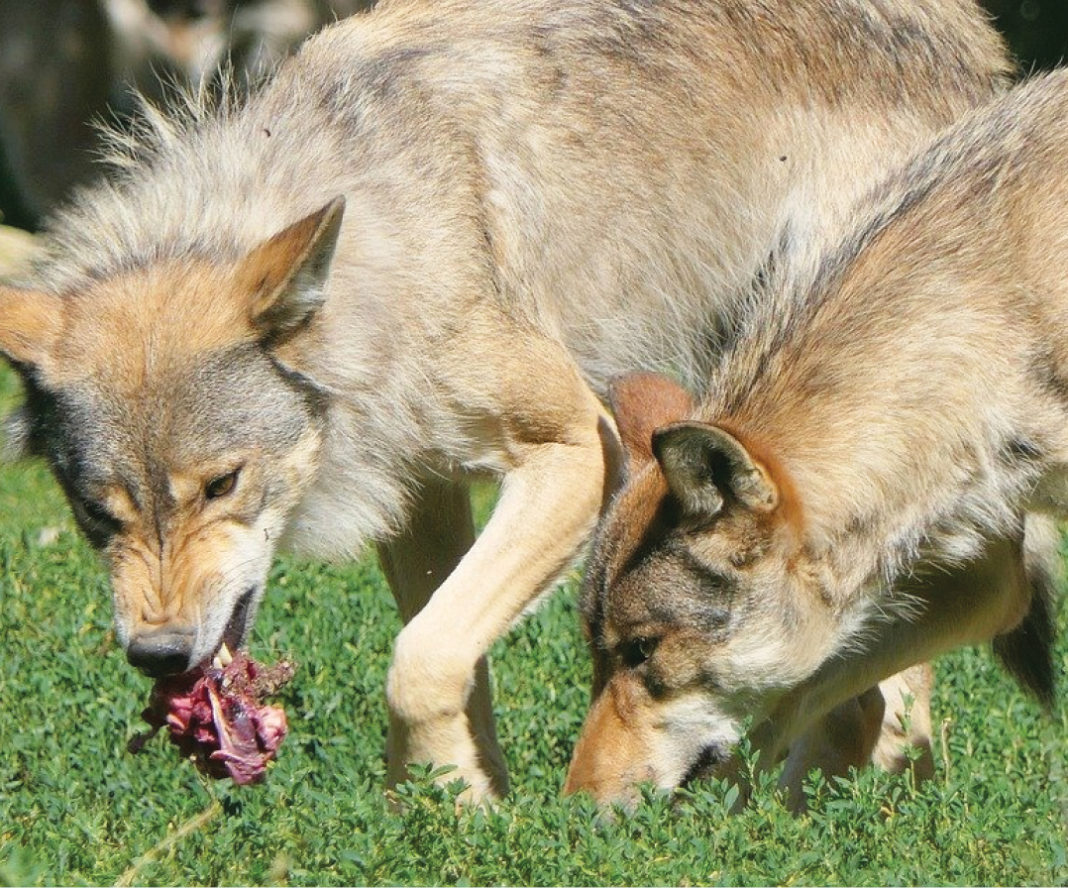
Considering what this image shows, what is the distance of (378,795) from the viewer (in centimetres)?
542

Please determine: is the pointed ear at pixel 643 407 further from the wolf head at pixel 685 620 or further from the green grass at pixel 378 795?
the green grass at pixel 378 795

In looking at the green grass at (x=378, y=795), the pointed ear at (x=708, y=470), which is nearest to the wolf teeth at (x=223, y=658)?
the green grass at (x=378, y=795)

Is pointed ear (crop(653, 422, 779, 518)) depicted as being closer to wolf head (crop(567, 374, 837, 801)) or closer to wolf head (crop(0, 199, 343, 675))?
wolf head (crop(567, 374, 837, 801))

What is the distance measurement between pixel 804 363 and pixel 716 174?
60.0 inches

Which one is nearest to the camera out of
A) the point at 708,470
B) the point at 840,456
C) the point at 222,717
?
the point at 708,470

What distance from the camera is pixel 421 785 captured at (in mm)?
4918

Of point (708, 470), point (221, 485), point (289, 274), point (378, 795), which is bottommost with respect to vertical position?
point (378, 795)

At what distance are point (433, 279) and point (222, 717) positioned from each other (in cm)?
158

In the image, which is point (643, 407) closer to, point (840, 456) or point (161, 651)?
point (840, 456)

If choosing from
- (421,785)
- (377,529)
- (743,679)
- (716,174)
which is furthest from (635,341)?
(421,785)

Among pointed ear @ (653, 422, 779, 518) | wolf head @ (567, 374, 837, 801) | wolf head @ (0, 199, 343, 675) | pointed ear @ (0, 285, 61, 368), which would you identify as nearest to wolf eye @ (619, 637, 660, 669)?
wolf head @ (567, 374, 837, 801)

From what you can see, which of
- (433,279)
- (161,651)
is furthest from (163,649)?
(433,279)

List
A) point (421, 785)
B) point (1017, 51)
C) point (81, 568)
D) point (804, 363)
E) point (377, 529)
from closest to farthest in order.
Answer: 1. point (421, 785)
2. point (804, 363)
3. point (377, 529)
4. point (81, 568)
5. point (1017, 51)

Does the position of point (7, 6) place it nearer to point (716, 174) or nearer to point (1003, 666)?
point (716, 174)
